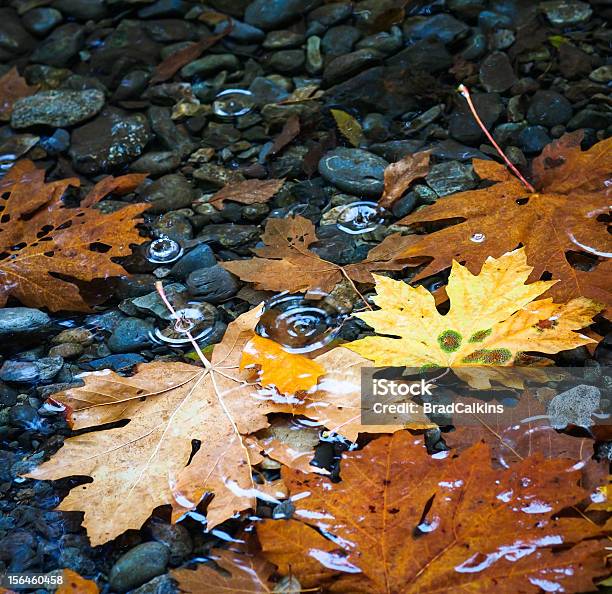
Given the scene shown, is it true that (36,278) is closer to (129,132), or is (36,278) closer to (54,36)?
(129,132)

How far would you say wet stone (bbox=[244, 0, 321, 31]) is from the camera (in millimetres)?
3500

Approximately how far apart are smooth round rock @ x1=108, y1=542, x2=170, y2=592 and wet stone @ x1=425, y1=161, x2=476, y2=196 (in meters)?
1.60

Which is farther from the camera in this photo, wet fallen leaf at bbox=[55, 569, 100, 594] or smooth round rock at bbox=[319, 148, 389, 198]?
smooth round rock at bbox=[319, 148, 389, 198]

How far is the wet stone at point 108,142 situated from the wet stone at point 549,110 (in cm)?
167

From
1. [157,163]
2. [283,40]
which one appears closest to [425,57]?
[283,40]

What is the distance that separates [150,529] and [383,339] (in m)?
0.77

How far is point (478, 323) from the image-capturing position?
183cm

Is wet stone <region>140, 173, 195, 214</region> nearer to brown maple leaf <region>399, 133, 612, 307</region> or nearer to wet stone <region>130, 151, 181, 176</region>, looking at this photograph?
wet stone <region>130, 151, 181, 176</region>

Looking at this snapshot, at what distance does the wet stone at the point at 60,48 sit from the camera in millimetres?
3551

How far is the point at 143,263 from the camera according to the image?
8.18 ft

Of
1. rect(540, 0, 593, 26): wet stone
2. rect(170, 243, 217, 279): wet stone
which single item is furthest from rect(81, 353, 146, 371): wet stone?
rect(540, 0, 593, 26): wet stone

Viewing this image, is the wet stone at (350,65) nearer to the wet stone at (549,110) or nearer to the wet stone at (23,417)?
the wet stone at (549,110)

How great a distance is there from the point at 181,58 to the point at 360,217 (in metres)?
1.51

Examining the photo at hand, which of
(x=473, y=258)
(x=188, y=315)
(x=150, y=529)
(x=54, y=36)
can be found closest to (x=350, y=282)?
(x=473, y=258)
